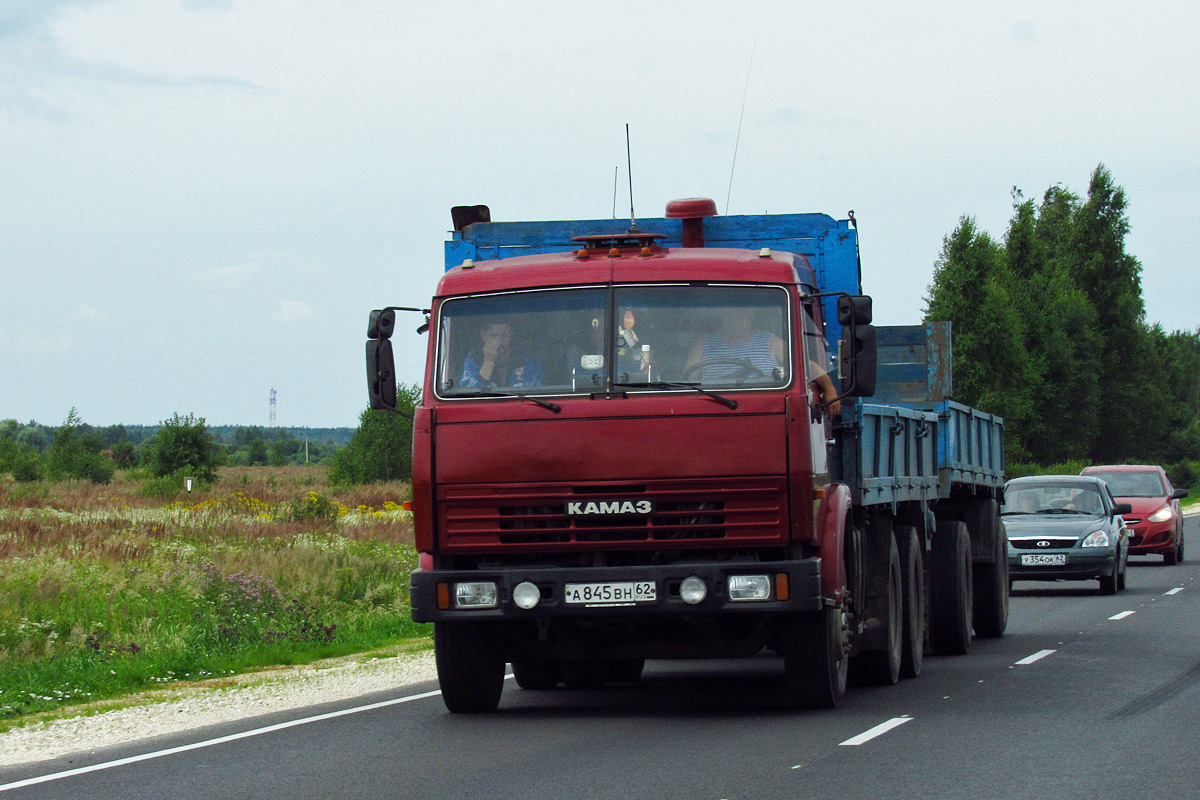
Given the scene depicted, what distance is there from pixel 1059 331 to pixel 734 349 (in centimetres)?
7844

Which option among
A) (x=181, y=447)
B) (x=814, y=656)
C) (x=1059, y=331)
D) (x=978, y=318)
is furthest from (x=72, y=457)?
(x=814, y=656)

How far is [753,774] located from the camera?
7.77m

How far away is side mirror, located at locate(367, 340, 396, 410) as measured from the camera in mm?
9844

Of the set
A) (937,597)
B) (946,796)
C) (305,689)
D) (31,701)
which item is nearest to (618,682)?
(305,689)

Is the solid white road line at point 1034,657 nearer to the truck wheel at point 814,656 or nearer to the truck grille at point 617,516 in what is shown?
the truck wheel at point 814,656

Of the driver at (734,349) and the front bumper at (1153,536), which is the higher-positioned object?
the driver at (734,349)

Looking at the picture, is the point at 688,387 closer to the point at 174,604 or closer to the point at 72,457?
the point at 174,604

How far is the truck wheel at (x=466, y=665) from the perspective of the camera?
33.6 ft

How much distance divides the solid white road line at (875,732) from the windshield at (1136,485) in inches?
841

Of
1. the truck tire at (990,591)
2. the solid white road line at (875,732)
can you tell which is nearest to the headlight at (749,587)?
the solid white road line at (875,732)

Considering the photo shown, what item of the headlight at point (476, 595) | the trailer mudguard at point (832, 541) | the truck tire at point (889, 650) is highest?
the trailer mudguard at point (832, 541)

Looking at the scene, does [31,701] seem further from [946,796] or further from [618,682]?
[946,796]

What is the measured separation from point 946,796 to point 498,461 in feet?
11.3

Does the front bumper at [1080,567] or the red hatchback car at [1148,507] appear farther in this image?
the red hatchback car at [1148,507]
